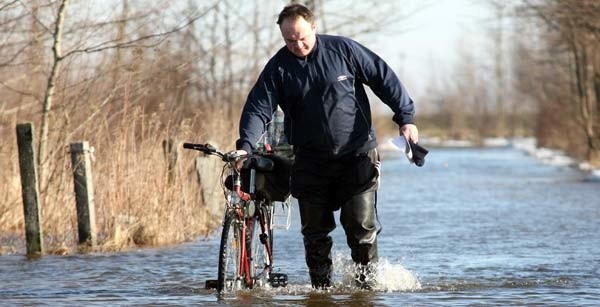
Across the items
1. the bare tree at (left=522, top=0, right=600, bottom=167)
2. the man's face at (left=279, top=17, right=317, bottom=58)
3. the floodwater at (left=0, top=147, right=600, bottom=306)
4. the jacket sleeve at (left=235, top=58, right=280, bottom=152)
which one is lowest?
the floodwater at (left=0, top=147, right=600, bottom=306)

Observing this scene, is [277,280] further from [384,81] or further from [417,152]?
[384,81]

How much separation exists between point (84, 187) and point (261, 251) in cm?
393

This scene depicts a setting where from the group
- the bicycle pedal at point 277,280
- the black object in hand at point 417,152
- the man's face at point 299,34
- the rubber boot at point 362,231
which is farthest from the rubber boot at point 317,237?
the man's face at point 299,34

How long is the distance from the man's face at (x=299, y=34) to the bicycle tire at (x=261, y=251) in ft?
3.70

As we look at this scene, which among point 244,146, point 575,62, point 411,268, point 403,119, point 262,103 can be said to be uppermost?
point 575,62

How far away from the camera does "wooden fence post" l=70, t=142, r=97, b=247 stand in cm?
1220

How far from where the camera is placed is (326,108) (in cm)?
815

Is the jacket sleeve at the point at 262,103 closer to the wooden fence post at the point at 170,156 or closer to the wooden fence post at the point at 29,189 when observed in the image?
the wooden fence post at the point at 29,189

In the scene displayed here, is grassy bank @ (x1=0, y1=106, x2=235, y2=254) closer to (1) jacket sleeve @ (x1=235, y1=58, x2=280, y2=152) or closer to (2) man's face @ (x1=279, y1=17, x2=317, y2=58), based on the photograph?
(1) jacket sleeve @ (x1=235, y1=58, x2=280, y2=152)

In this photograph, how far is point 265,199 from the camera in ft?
28.5

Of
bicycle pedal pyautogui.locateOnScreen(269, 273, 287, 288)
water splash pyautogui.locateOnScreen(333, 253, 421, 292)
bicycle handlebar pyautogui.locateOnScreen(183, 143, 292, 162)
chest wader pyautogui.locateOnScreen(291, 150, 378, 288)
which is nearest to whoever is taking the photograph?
bicycle handlebar pyautogui.locateOnScreen(183, 143, 292, 162)

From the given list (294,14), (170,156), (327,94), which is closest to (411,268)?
(327,94)

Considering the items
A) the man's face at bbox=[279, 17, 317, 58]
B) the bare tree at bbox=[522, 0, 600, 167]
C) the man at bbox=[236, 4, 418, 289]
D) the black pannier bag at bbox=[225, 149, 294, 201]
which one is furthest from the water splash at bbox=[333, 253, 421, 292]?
the bare tree at bbox=[522, 0, 600, 167]

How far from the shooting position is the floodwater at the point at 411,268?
8.76 metres
